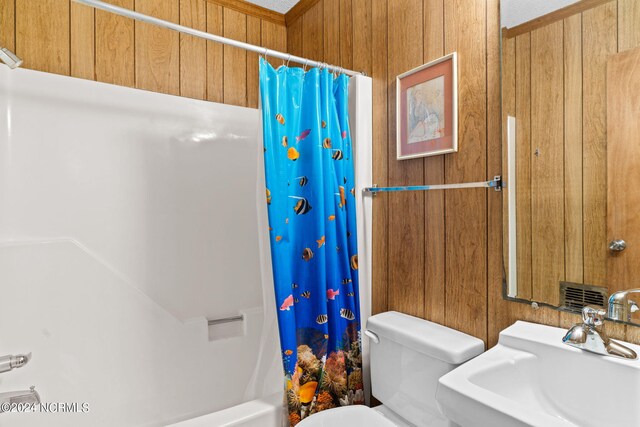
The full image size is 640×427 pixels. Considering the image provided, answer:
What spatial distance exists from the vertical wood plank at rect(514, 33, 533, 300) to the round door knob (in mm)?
211

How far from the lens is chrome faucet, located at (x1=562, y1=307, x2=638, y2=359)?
2.91 ft

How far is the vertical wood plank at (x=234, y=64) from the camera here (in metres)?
2.14

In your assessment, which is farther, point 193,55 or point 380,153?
point 193,55

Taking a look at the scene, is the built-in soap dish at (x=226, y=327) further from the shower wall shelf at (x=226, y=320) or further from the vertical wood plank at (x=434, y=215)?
the vertical wood plank at (x=434, y=215)

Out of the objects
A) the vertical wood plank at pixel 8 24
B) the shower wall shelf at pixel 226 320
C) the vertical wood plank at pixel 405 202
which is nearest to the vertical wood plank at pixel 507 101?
the vertical wood plank at pixel 405 202

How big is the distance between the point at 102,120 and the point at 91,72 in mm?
342

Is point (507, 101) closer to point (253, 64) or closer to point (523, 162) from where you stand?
point (523, 162)

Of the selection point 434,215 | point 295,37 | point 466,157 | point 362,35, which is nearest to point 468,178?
point 466,157

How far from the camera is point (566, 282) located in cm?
104

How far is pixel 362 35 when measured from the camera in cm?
176

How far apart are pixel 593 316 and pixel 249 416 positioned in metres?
1.15

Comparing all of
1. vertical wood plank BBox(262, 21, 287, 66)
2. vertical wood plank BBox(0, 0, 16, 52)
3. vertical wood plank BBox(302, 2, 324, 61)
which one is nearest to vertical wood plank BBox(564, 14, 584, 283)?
vertical wood plank BBox(302, 2, 324, 61)

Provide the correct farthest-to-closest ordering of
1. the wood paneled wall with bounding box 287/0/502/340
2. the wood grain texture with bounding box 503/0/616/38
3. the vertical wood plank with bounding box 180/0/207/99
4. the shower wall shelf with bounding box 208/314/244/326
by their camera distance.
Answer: the vertical wood plank with bounding box 180/0/207/99
the shower wall shelf with bounding box 208/314/244/326
the wood paneled wall with bounding box 287/0/502/340
the wood grain texture with bounding box 503/0/616/38

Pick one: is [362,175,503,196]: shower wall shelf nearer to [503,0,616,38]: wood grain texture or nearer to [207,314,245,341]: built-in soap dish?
[503,0,616,38]: wood grain texture
